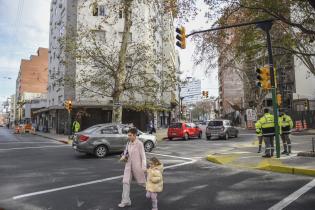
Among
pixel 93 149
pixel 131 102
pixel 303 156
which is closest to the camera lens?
pixel 303 156

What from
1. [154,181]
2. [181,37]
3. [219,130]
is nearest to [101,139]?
[181,37]

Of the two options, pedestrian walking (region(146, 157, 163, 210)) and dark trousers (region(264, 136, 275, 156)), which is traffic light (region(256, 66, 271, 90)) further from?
pedestrian walking (region(146, 157, 163, 210))

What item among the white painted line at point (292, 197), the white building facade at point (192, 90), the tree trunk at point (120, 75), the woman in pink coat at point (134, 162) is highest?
the white building facade at point (192, 90)

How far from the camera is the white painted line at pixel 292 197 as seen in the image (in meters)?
6.31

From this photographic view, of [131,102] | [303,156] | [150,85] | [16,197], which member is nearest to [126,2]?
[150,85]

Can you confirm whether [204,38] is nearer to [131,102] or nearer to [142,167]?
[131,102]

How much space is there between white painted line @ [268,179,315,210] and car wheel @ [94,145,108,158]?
9270 millimetres

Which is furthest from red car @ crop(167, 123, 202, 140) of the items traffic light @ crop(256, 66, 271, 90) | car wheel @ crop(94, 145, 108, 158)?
traffic light @ crop(256, 66, 271, 90)

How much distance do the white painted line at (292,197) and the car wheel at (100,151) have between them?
9270 mm

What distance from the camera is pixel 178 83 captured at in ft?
88.4

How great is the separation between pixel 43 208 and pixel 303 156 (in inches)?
393

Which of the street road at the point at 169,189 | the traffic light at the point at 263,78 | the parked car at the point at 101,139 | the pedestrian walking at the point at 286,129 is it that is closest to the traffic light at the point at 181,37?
the traffic light at the point at 263,78

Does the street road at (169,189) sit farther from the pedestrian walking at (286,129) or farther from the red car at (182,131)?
the red car at (182,131)

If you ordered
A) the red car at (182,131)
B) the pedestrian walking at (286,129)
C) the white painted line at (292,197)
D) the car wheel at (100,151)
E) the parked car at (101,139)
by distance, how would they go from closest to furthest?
the white painted line at (292,197) → the pedestrian walking at (286,129) → the parked car at (101,139) → the car wheel at (100,151) → the red car at (182,131)
